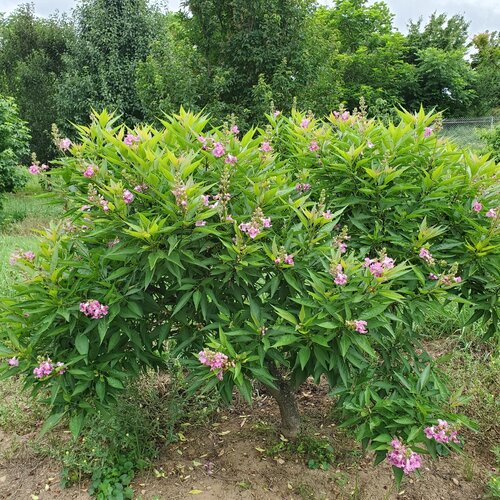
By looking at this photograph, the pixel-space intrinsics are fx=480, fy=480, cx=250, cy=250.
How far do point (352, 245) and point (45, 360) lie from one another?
141cm

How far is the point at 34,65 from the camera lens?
518 inches

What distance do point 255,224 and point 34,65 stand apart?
13.7 meters

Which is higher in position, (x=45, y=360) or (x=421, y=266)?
(x=421, y=266)

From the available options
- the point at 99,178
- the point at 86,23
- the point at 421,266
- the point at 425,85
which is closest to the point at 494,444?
the point at 421,266

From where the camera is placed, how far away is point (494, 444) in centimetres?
290

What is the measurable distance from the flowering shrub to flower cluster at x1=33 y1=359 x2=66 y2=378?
0.02 meters

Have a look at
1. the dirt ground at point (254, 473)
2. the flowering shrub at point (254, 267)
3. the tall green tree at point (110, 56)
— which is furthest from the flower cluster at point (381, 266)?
the tall green tree at point (110, 56)

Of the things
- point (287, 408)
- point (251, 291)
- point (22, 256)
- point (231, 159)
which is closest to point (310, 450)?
point (287, 408)

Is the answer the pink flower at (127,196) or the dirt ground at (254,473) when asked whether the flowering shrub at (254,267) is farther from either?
the dirt ground at (254,473)

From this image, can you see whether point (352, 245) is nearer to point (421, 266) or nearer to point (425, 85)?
point (421, 266)

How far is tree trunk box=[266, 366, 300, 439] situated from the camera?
8.91ft

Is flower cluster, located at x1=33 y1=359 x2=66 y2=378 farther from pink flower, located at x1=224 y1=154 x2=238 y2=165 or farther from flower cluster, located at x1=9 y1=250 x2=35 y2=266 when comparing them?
pink flower, located at x1=224 y1=154 x2=238 y2=165

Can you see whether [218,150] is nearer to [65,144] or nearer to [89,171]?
[89,171]

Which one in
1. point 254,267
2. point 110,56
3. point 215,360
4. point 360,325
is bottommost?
point 215,360
